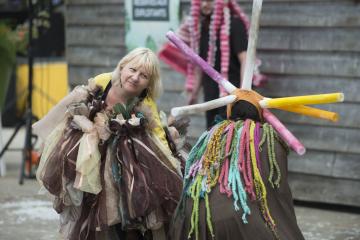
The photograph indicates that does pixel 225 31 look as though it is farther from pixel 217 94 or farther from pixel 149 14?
pixel 149 14

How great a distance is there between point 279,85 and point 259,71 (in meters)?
0.20

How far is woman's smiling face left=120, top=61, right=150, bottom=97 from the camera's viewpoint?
153 inches

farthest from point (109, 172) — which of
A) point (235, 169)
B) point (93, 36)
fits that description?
point (93, 36)

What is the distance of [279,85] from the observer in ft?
20.3

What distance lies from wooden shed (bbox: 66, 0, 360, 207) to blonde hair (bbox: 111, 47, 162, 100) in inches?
89.8

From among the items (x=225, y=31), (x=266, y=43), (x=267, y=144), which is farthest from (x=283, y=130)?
(x=266, y=43)

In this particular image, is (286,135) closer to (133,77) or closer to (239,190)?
(239,190)

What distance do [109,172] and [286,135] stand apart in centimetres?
101

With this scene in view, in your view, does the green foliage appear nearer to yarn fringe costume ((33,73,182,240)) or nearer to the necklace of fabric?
yarn fringe costume ((33,73,182,240))

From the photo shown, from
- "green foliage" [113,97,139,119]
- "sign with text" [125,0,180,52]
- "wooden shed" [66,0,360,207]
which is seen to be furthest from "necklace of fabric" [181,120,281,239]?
"sign with text" [125,0,180,52]

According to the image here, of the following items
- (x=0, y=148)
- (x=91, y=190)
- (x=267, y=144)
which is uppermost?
(x=267, y=144)

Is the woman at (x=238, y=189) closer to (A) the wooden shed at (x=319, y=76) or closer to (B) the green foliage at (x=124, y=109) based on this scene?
(B) the green foliage at (x=124, y=109)

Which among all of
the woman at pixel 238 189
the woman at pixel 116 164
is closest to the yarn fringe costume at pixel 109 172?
the woman at pixel 116 164

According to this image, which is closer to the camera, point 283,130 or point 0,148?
point 283,130
